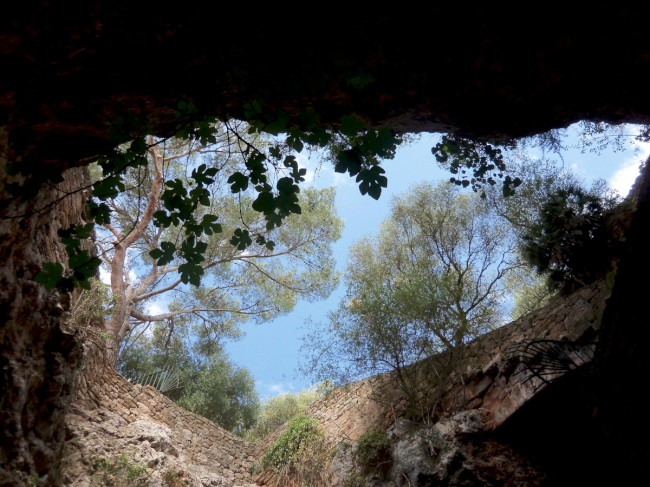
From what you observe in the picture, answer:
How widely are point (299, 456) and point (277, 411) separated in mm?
4987

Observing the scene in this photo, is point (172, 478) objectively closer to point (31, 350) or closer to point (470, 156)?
point (31, 350)

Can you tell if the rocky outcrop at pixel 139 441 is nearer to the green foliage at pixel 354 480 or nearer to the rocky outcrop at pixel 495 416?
the green foliage at pixel 354 480

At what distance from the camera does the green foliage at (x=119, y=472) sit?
541cm

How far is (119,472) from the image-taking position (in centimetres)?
562

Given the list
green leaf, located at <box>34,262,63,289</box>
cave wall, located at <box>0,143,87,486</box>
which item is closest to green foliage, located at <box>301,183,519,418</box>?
cave wall, located at <box>0,143,87,486</box>

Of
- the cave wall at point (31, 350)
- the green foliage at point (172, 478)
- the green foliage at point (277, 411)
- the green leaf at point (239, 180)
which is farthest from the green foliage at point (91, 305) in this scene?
the green foliage at point (277, 411)

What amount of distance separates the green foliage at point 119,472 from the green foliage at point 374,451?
345cm

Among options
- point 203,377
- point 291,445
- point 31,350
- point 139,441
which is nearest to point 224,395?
point 203,377

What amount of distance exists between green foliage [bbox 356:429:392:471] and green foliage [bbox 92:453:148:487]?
345 cm

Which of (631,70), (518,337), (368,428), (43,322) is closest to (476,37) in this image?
(631,70)

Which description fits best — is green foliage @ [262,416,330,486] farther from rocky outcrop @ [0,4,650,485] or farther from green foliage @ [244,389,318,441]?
rocky outcrop @ [0,4,650,485]

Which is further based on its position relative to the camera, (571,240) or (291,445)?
(291,445)

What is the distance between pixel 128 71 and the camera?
2.85 m

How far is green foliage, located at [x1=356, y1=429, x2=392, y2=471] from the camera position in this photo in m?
7.09
